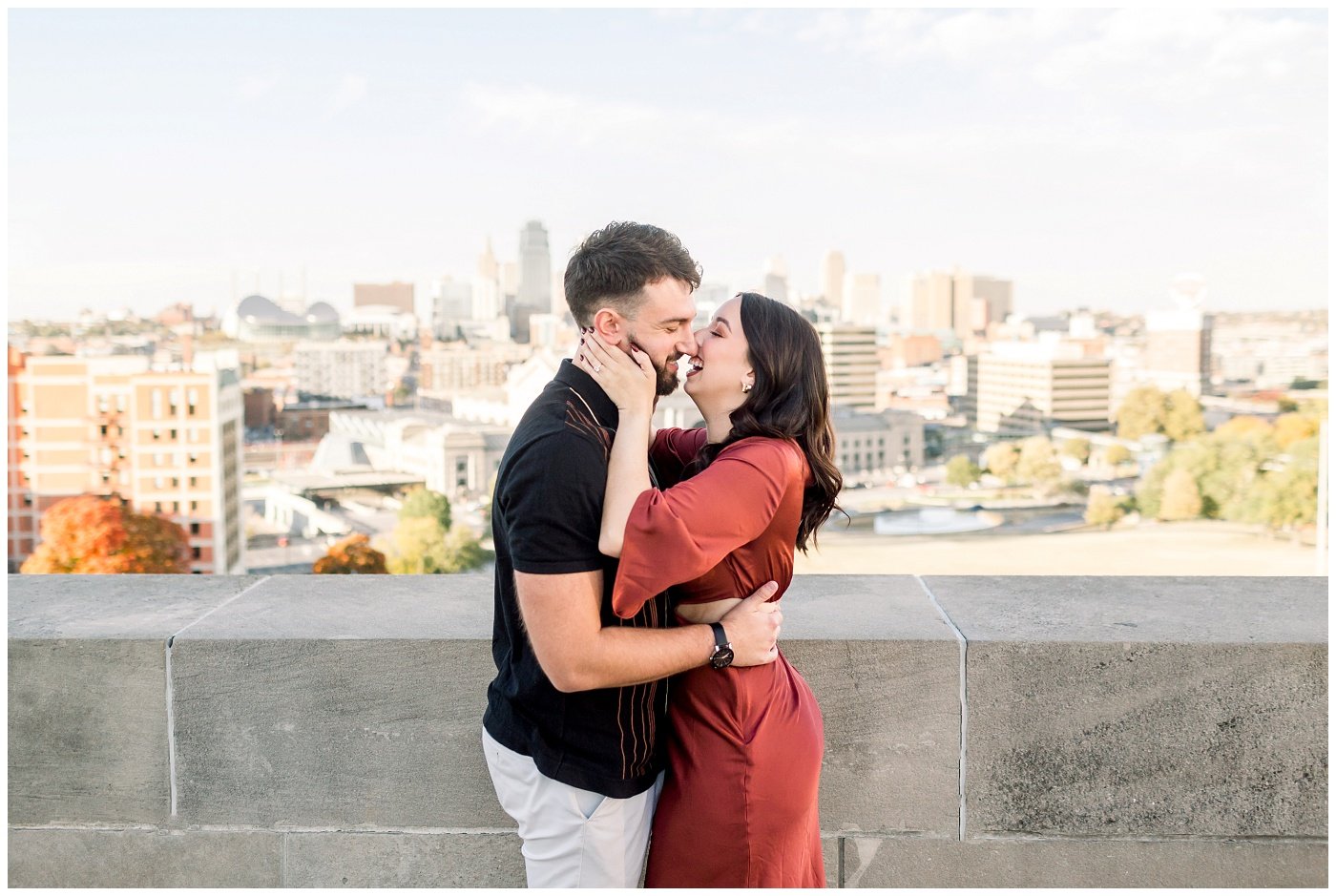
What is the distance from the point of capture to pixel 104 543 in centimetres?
3359

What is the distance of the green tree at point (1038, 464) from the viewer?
63594 mm

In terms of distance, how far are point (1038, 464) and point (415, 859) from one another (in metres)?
65.7

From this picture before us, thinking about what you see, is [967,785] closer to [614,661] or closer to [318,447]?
[614,661]

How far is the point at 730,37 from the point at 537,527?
83983 millimetres

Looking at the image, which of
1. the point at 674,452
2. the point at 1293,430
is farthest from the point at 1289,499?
the point at 674,452

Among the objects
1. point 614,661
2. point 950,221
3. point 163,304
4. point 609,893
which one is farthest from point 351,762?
point 950,221

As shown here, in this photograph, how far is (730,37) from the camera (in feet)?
264

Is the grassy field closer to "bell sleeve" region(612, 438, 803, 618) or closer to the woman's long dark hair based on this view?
the woman's long dark hair

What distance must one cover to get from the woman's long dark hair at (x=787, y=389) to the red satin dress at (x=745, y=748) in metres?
0.03

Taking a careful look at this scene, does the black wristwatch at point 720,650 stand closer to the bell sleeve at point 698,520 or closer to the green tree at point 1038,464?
the bell sleeve at point 698,520

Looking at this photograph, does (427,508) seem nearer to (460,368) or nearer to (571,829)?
(460,368)

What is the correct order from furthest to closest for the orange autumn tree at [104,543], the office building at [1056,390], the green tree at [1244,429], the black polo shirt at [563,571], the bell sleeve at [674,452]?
the office building at [1056,390] → the green tree at [1244,429] → the orange autumn tree at [104,543] → the bell sleeve at [674,452] → the black polo shirt at [563,571]

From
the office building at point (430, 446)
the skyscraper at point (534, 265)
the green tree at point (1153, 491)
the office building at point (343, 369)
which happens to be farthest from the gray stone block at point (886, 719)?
the skyscraper at point (534, 265)

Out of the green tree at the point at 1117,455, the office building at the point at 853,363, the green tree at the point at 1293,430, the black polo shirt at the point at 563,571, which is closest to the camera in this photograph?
the black polo shirt at the point at 563,571
